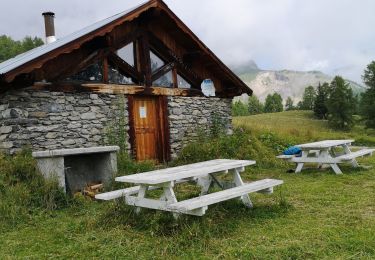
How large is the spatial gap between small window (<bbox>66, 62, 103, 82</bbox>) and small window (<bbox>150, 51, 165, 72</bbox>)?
65.6 inches

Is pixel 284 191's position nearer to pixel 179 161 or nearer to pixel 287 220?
pixel 287 220

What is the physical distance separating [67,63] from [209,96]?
462 cm

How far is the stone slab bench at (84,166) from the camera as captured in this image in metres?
6.54

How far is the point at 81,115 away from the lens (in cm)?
884

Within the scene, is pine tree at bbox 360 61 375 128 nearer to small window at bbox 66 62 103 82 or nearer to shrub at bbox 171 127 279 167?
shrub at bbox 171 127 279 167

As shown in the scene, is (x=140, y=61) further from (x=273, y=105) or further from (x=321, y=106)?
(x=273, y=105)

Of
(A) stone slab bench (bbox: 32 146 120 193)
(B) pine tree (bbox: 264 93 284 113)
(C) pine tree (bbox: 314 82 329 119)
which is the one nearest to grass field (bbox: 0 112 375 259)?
(A) stone slab bench (bbox: 32 146 120 193)

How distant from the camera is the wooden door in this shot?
1002 centimetres

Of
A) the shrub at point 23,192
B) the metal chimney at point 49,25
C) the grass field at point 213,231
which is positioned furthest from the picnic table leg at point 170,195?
the metal chimney at point 49,25

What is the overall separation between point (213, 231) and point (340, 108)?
44768 millimetres

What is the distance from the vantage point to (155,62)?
35.2ft

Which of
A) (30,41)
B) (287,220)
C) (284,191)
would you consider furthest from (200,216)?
(30,41)

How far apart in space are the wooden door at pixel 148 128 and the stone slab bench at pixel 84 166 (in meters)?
2.20

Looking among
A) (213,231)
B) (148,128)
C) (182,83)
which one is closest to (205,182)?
(213,231)
